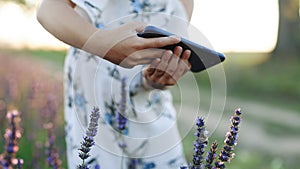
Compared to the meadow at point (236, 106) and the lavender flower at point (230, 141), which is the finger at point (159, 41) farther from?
the meadow at point (236, 106)

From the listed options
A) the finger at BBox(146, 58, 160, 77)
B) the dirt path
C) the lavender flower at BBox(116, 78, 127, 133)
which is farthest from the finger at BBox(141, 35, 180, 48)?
the dirt path

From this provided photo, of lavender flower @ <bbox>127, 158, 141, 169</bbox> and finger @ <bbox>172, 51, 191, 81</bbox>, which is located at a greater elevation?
finger @ <bbox>172, 51, 191, 81</bbox>

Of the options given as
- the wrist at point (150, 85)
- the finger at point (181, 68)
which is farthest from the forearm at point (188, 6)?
the finger at point (181, 68)

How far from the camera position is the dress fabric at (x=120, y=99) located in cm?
211

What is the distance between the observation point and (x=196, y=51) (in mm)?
1700

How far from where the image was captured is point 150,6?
2.16m

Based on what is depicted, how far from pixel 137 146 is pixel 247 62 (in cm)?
1262

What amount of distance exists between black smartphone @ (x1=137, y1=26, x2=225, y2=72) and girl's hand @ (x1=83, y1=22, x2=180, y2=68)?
0.02 meters

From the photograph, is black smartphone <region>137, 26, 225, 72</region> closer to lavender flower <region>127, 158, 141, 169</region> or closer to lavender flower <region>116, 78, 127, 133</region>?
lavender flower <region>116, 78, 127, 133</region>

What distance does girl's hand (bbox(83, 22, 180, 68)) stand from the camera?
1605 mm

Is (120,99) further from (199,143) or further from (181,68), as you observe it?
(199,143)

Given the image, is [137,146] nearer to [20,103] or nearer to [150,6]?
[150,6]

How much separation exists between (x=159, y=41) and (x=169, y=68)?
0.60 ft

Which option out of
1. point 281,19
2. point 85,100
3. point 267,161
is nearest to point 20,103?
point 267,161
